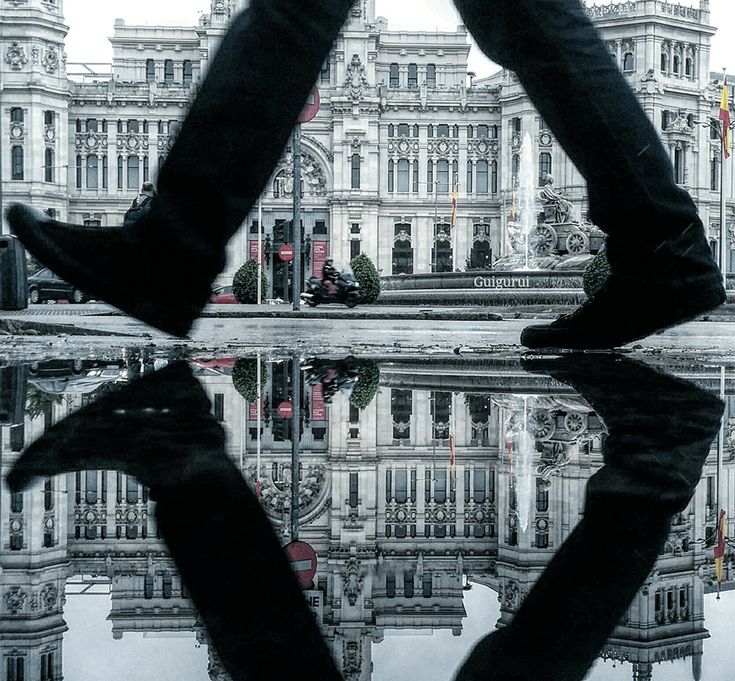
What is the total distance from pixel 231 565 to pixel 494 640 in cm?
29

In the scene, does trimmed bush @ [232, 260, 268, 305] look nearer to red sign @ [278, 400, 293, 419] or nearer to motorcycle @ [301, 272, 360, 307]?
motorcycle @ [301, 272, 360, 307]

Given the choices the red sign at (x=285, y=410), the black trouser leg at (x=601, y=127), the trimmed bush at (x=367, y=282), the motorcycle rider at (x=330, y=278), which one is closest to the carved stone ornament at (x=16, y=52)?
the motorcycle rider at (x=330, y=278)

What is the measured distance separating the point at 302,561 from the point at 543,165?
47.6 m

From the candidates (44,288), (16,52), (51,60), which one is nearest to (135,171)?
(51,60)

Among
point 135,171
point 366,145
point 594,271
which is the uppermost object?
point 366,145

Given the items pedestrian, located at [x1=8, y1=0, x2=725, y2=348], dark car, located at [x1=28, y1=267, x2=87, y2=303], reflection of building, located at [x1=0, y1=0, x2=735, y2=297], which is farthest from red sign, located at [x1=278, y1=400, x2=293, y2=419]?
reflection of building, located at [x1=0, y1=0, x2=735, y2=297]

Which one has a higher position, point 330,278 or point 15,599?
point 330,278

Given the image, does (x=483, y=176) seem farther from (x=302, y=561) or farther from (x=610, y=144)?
(x=302, y=561)

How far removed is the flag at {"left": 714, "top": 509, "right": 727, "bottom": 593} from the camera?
3.74ft

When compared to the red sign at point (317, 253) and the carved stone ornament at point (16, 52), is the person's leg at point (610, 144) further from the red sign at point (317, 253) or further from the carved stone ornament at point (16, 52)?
the carved stone ornament at point (16, 52)

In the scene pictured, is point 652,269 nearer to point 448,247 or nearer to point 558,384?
point 558,384

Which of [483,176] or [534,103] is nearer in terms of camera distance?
[534,103]

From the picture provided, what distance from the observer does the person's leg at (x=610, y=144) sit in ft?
6.70

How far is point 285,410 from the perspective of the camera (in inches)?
103
